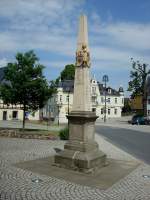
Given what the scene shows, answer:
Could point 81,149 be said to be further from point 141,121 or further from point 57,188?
point 141,121

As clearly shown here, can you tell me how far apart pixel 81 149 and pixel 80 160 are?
0.53m

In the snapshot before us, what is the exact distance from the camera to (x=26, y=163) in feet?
36.0

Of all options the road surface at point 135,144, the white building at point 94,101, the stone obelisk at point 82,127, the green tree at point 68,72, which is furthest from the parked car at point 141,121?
the stone obelisk at point 82,127

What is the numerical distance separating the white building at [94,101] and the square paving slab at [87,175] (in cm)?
5353

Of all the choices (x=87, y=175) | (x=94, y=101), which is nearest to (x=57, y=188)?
(x=87, y=175)

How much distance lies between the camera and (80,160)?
33.3 ft

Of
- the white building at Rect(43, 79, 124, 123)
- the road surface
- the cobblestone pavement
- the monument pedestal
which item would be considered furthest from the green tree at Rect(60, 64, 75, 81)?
the cobblestone pavement

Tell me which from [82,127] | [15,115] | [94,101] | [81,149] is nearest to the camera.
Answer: [81,149]

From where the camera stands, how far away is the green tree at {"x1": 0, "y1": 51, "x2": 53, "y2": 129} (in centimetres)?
Answer: 2205

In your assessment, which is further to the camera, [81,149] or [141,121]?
[141,121]

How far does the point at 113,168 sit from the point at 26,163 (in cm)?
324

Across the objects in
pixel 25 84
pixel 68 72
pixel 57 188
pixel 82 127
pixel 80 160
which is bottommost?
pixel 57 188


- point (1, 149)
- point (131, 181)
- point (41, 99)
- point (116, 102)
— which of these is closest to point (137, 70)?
point (116, 102)

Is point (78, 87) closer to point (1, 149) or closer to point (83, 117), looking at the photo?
point (83, 117)
